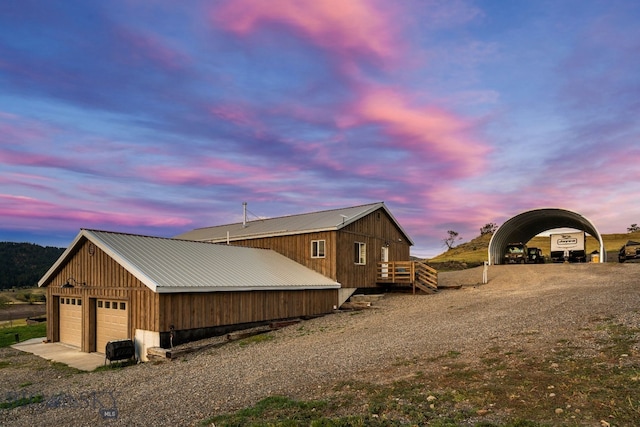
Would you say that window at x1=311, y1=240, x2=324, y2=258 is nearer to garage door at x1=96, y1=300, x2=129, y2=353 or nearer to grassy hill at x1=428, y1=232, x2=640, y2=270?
garage door at x1=96, y1=300, x2=129, y2=353

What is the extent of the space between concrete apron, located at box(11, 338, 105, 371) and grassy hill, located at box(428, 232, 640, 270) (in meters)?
39.2

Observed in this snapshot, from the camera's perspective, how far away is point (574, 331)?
38.5 feet

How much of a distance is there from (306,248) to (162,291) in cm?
1153

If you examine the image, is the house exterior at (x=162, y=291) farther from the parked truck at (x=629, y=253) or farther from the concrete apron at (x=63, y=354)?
the parked truck at (x=629, y=253)

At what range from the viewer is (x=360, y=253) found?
88.6 feet

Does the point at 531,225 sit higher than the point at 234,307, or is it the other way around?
the point at 531,225

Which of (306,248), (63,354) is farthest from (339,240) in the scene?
(63,354)

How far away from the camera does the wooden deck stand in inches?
1061

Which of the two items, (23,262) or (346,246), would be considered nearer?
(346,246)

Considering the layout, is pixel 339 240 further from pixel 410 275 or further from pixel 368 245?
pixel 410 275

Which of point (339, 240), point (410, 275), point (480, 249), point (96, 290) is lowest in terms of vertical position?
point (480, 249)

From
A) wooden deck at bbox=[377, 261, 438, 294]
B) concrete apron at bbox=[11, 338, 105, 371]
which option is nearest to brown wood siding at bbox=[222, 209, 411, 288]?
wooden deck at bbox=[377, 261, 438, 294]

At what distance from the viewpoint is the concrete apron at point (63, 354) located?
52.6 feet

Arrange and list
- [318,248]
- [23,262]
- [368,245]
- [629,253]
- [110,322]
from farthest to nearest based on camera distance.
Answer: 1. [23,262]
2. [629,253]
3. [368,245]
4. [318,248]
5. [110,322]
